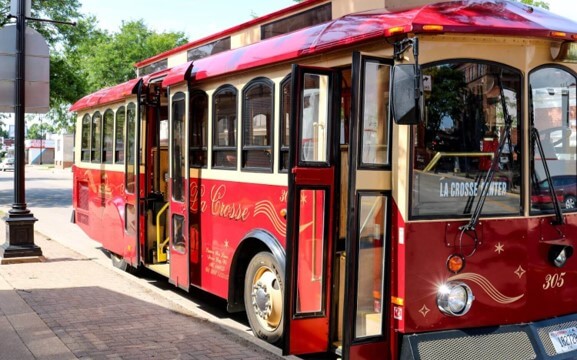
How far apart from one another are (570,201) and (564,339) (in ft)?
3.57

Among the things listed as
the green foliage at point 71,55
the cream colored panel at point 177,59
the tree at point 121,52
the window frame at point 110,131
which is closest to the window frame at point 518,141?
the cream colored panel at point 177,59

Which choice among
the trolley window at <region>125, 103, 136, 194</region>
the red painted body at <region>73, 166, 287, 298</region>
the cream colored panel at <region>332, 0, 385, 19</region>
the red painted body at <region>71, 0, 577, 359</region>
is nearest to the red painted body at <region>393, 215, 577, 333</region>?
the red painted body at <region>71, 0, 577, 359</region>

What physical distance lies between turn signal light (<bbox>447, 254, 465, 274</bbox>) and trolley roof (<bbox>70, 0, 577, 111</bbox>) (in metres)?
1.59

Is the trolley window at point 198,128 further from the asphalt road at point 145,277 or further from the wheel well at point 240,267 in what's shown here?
the asphalt road at point 145,277

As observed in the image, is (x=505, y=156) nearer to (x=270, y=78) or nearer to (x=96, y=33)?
(x=270, y=78)

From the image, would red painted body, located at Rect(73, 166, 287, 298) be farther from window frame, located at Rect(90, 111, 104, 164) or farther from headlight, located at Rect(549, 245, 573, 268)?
headlight, located at Rect(549, 245, 573, 268)

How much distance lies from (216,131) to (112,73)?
40.6m

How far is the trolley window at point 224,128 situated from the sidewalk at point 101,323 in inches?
67.7

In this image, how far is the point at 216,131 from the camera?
7031mm

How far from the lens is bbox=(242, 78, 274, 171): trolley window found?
612cm

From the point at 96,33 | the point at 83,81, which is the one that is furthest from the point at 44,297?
the point at 96,33

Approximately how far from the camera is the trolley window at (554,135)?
5.09m

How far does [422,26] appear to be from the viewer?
4.55 metres

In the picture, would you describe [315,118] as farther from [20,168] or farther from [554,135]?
[20,168]
